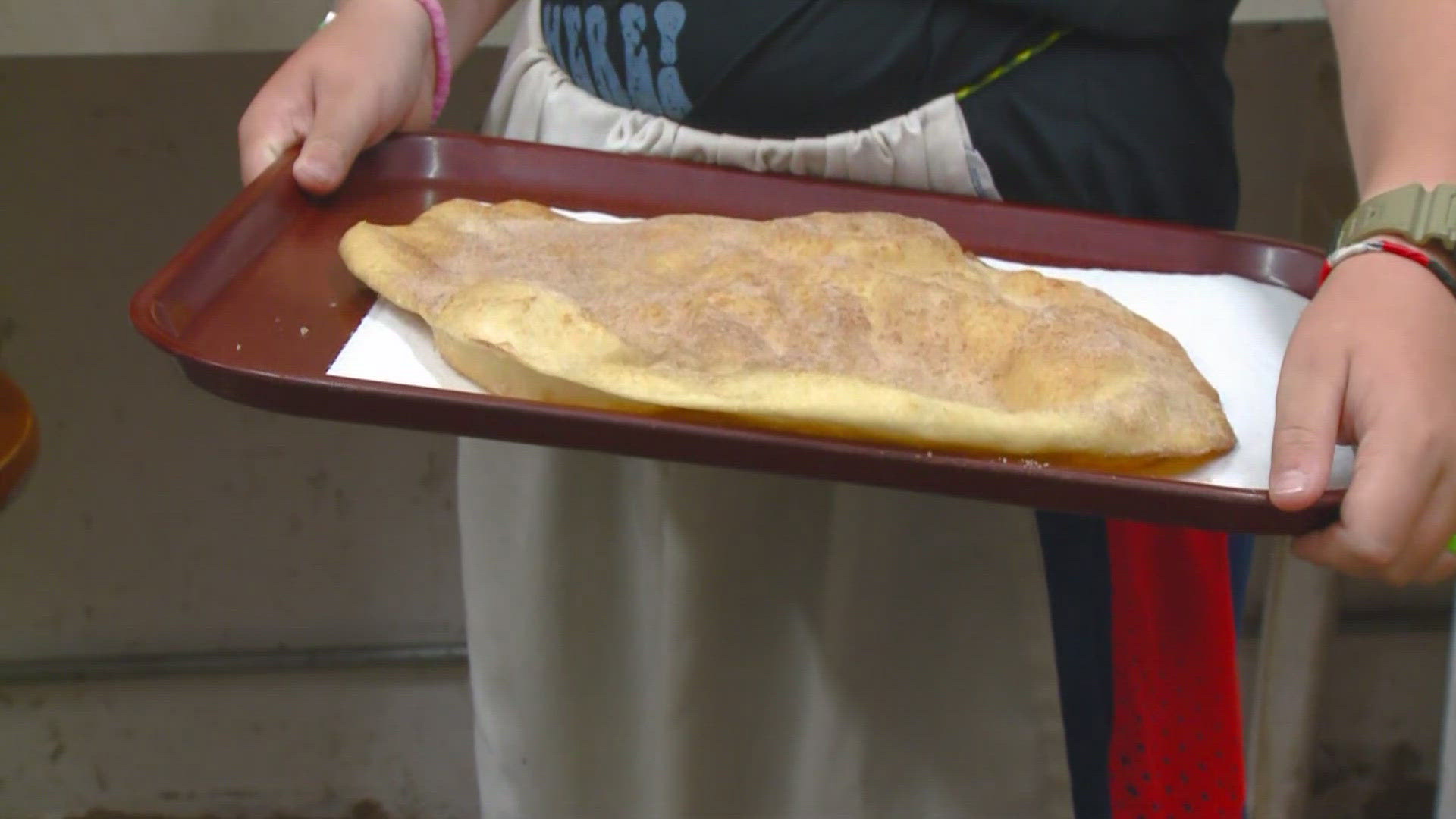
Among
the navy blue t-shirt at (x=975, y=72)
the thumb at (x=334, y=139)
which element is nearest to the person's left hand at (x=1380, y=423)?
the navy blue t-shirt at (x=975, y=72)

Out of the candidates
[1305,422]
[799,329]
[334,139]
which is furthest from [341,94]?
[1305,422]

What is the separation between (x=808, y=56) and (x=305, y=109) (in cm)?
26

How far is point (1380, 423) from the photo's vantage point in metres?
0.39

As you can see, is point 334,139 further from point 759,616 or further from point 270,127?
point 759,616

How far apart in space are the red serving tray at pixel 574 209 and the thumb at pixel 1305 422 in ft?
0.04

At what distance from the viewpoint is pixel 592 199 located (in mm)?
639

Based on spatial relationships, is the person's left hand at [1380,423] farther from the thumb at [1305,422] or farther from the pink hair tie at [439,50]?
the pink hair tie at [439,50]

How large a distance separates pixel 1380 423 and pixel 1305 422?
2 cm

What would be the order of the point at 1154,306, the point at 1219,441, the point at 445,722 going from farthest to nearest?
the point at 445,722 < the point at 1154,306 < the point at 1219,441

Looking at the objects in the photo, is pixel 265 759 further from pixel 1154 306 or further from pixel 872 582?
pixel 1154 306

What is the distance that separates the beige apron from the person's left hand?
0.59 feet

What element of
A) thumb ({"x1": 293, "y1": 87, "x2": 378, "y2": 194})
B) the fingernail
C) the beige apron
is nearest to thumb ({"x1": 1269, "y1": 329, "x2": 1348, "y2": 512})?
the fingernail

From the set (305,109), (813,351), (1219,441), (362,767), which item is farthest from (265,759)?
(1219,441)

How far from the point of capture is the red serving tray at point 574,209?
41cm
